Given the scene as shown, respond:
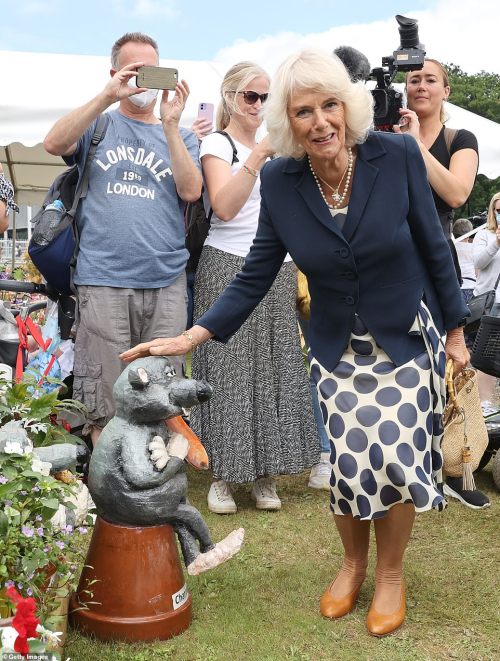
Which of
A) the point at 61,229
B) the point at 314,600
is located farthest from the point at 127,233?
the point at 314,600

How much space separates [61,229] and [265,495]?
1.67 m

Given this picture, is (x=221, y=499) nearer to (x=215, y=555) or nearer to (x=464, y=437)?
(x=464, y=437)

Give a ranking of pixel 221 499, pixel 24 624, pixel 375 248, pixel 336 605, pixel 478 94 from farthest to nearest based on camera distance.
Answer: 1. pixel 478 94
2. pixel 221 499
3. pixel 336 605
4. pixel 375 248
5. pixel 24 624

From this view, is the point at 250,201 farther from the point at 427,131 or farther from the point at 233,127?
the point at 427,131

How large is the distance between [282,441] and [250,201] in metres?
1.21

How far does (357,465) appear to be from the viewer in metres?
2.83

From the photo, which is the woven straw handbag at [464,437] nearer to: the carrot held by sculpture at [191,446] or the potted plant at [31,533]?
the carrot held by sculpture at [191,446]

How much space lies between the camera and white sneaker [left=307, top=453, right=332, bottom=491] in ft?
14.9

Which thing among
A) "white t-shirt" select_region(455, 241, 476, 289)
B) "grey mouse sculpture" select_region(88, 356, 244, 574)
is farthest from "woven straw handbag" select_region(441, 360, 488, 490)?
"white t-shirt" select_region(455, 241, 476, 289)

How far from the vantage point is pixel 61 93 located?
25.4 ft

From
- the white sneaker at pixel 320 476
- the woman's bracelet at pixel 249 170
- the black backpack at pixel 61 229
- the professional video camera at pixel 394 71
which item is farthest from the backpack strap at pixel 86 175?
the white sneaker at pixel 320 476

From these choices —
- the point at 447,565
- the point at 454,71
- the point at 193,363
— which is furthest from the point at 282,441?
the point at 454,71

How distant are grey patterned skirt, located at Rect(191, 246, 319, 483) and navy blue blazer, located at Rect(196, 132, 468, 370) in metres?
1.21

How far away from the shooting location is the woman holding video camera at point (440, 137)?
360 cm
